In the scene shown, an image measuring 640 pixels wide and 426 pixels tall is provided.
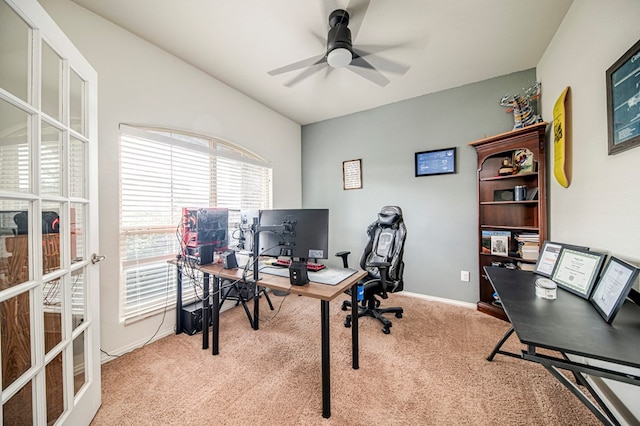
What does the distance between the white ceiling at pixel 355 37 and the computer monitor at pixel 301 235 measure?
1.57m

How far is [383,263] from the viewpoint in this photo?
2.18m

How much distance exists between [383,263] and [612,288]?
137cm

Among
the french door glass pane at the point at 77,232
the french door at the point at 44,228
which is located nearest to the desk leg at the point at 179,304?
the french door at the point at 44,228

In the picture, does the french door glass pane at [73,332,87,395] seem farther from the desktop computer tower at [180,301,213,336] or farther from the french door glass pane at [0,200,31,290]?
the desktop computer tower at [180,301,213,336]

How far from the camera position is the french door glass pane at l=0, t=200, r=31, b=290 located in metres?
0.91

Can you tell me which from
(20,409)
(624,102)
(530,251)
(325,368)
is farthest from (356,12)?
(20,409)

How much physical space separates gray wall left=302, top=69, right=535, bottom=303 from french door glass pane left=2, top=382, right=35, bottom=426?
318 centimetres

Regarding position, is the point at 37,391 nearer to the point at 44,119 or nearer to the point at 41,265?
the point at 41,265

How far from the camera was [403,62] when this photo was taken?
2.37m

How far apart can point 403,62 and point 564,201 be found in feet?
6.46

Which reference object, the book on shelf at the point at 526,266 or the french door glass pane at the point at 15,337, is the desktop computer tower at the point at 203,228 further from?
the book on shelf at the point at 526,266

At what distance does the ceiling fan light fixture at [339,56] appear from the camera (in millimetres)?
1692

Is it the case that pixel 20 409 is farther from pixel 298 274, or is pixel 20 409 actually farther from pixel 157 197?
pixel 157 197

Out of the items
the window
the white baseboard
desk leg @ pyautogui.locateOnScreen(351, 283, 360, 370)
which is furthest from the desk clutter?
the window
